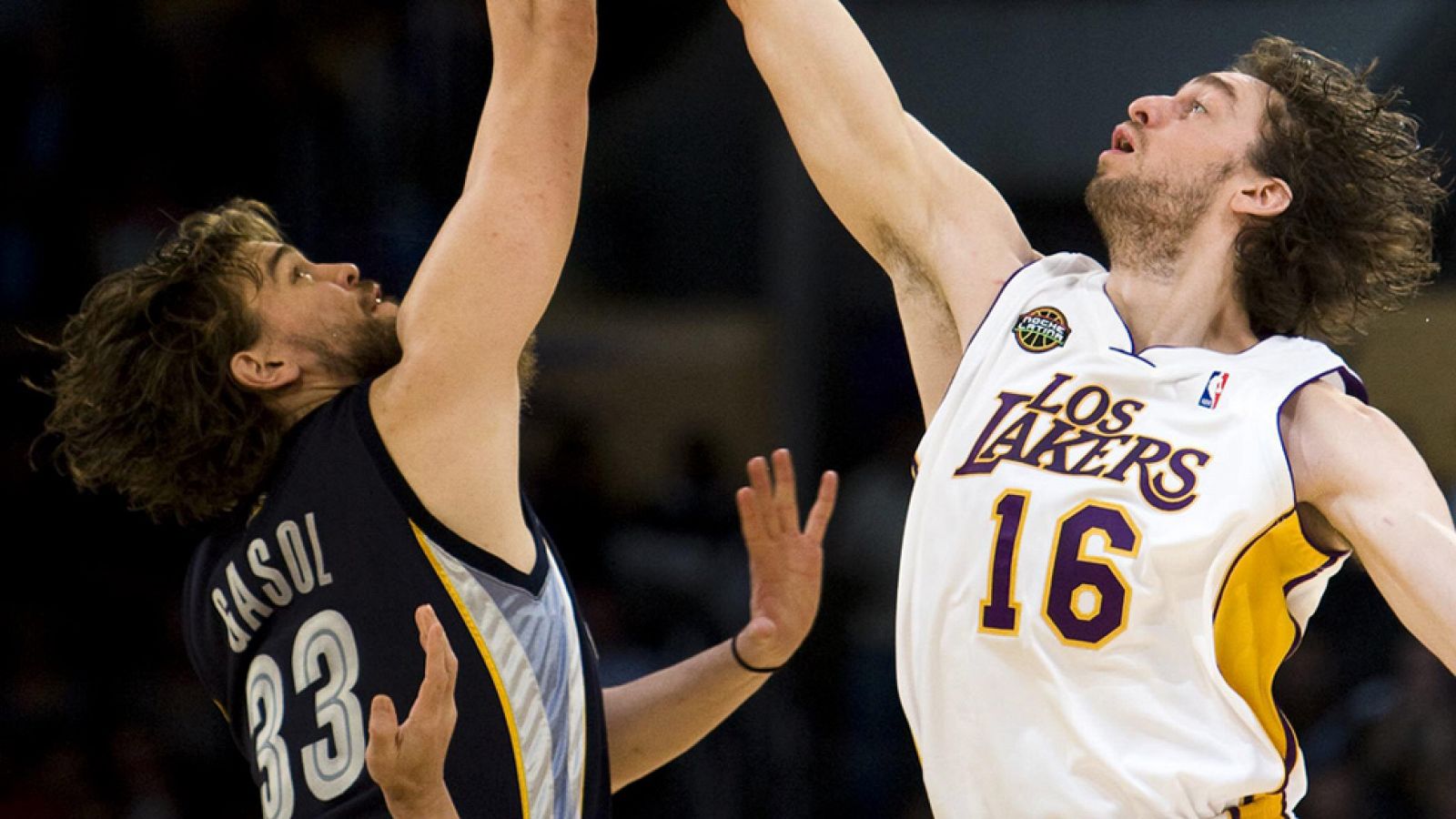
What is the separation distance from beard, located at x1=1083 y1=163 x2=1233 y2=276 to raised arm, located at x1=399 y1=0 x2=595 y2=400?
3.22 feet

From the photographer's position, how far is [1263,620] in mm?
2689

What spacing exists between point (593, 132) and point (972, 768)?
16.0 feet

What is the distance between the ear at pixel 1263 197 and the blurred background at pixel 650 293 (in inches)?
132

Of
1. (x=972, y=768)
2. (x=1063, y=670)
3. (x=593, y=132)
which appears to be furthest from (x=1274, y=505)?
(x=593, y=132)

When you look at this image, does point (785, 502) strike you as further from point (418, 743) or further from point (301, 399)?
point (418, 743)

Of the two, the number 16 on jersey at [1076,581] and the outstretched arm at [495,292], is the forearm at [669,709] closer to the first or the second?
the outstretched arm at [495,292]

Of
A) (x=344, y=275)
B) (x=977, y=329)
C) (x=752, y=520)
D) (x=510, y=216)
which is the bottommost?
(x=752, y=520)

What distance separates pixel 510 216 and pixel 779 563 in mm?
1067

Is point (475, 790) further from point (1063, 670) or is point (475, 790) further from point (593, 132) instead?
point (593, 132)

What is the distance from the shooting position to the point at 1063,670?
2648 mm

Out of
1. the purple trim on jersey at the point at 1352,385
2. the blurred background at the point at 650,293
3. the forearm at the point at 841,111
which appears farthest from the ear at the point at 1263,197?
the blurred background at the point at 650,293

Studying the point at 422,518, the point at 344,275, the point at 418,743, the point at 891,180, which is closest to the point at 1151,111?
the point at 891,180

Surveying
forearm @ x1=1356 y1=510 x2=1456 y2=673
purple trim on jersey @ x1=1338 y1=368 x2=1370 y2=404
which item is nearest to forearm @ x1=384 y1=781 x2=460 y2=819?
forearm @ x1=1356 y1=510 x2=1456 y2=673

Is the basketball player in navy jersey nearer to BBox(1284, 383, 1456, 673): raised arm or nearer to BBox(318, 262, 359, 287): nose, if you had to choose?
BBox(318, 262, 359, 287): nose
